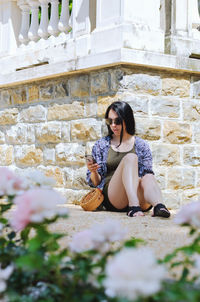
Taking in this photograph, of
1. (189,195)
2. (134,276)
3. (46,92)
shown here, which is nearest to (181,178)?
(189,195)

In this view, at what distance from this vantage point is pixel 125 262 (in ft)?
3.44

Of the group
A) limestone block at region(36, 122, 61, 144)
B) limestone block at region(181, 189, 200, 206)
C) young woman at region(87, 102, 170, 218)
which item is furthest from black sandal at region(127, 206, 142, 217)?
limestone block at region(36, 122, 61, 144)

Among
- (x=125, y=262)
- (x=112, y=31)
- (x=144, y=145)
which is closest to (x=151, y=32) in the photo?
(x=112, y=31)

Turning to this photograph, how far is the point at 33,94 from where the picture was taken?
18.4 feet

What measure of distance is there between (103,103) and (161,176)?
88 centimetres

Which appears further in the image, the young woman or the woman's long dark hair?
the woman's long dark hair

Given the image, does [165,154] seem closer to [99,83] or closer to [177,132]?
[177,132]

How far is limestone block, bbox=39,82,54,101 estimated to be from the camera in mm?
5328

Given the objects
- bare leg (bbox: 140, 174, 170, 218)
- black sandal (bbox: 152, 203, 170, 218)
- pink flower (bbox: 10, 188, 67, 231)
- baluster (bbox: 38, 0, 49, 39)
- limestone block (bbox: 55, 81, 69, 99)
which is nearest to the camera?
pink flower (bbox: 10, 188, 67, 231)

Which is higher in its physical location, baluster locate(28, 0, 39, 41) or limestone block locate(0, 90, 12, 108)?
baluster locate(28, 0, 39, 41)

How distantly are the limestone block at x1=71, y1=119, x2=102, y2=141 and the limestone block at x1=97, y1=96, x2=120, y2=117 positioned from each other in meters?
0.10

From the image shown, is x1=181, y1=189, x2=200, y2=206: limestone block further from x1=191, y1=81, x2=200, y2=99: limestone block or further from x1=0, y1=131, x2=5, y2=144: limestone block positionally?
x1=0, y1=131, x2=5, y2=144: limestone block

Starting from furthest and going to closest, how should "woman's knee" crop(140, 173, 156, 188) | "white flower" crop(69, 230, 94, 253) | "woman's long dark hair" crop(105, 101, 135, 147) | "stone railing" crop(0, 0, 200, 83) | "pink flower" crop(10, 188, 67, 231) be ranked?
"stone railing" crop(0, 0, 200, 83) → "woman's long dark hair" crop(105, 101, 135, 147) → "woman's knee" crop(140, 173, 156, 188) → "white flower" crop(69, 230, 94, 253) → "pink flower" crop(10, 188, 67, 231)

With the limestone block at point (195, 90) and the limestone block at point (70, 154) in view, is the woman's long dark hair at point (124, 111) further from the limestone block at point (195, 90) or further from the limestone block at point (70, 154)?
the limestone block at point (195, 90)
